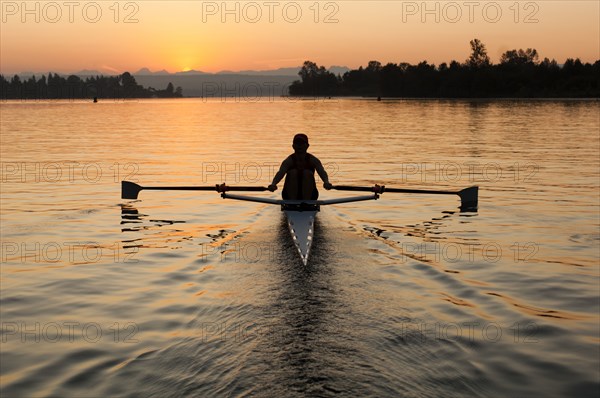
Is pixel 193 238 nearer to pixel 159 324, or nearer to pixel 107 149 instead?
pixel 159 324

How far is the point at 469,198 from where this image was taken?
20891 mm

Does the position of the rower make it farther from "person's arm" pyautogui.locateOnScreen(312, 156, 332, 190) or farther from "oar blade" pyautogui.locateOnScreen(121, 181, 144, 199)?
"oar blade" pyautogui.locateOnScreen(121, 181, 144, 199)

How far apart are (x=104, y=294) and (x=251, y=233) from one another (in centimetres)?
637

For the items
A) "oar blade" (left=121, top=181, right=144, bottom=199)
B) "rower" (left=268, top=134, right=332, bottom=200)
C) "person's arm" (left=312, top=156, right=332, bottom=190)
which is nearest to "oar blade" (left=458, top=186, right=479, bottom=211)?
"person's arm" (left=312, top=156, right=332, bottom=190)

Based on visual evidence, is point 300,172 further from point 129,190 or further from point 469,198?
point 129,190

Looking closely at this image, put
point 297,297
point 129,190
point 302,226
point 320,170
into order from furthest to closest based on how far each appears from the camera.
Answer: point 129,190
point 320,170
point 302,226
point 297,297

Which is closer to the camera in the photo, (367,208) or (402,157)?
(367,208)

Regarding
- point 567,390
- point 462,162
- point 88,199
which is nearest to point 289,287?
point 567,390

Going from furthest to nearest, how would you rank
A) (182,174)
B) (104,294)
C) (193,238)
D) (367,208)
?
(182,174), (367,208), (193,238), (104,294)

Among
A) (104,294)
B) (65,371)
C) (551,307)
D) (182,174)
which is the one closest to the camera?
(65,371)

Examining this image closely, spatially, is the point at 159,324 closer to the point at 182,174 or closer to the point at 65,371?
the point at 65,371

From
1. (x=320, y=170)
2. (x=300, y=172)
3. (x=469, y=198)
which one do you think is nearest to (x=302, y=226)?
(x=300, y=172)

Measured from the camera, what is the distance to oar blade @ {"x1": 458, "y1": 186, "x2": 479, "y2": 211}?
2067 centimetres

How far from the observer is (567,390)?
730cm
